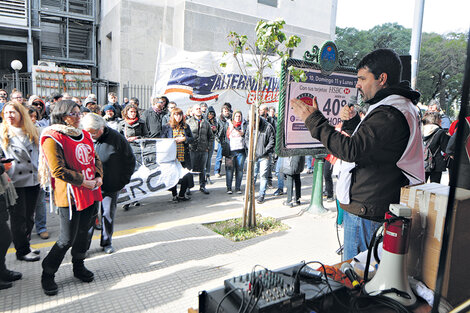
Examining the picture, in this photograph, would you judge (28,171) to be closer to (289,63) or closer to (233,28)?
(289,63)

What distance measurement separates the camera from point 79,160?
11.6 feet

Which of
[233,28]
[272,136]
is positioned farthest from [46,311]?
[233,28]

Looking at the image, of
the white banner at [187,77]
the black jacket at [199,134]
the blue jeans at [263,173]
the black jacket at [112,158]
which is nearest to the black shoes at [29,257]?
the black jacket at [112,158]

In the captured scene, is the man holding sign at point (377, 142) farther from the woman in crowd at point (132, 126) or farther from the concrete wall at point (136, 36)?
the concrete wall at point (136, 36)

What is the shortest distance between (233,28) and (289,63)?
16291 millimetres

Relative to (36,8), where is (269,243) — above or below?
below

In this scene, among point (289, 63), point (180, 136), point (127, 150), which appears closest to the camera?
point (289, 63)

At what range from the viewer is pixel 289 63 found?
165 inches

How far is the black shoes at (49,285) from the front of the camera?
3.49 meters

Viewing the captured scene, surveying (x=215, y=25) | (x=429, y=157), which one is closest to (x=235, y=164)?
(x=429, y=157)

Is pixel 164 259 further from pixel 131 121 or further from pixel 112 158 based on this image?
pixel 131 121

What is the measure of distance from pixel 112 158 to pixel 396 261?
3850 millimetres

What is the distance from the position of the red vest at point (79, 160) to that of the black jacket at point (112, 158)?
83 centimetres

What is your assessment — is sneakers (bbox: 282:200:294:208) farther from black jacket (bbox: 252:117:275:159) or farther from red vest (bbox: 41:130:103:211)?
red vest (bbox: 41:130:103:211)
